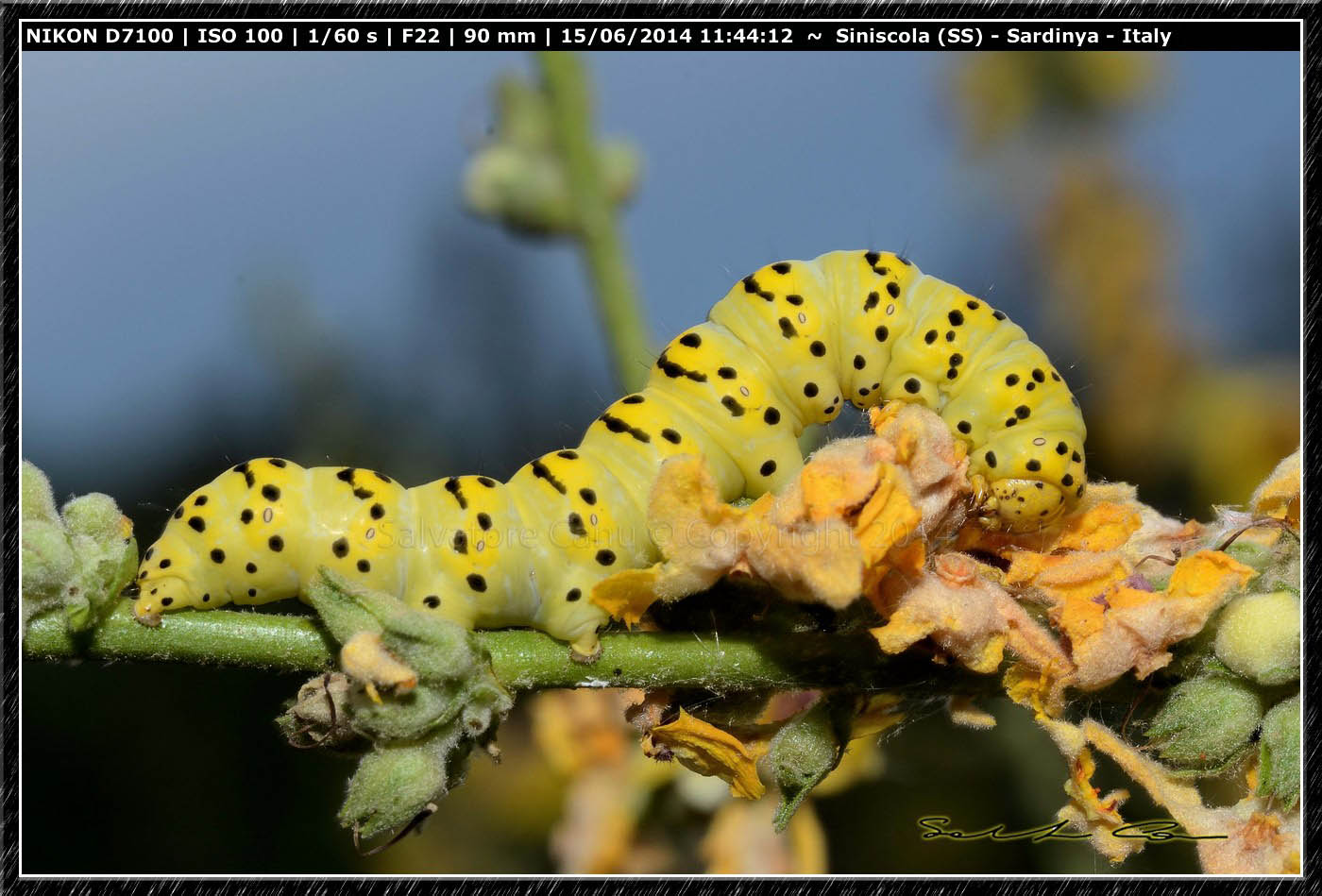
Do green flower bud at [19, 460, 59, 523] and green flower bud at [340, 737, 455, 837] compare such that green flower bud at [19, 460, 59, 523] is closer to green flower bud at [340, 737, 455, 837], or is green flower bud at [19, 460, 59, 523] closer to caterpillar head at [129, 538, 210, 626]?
caterpillar head at [129, 538, 210, 626]

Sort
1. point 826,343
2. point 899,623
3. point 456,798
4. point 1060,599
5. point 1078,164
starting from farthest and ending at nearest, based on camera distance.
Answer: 1. point 1078,164
2. point 456,798
3. point 826,343
4. point 1060,599
5. point 899,623

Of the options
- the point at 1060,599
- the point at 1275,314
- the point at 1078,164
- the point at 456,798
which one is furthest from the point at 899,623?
the point at 1078,164

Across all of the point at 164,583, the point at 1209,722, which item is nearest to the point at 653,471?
the point at 164,583

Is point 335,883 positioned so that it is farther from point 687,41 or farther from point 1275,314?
point 1275,314

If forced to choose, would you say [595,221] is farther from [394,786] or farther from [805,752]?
[394,786]

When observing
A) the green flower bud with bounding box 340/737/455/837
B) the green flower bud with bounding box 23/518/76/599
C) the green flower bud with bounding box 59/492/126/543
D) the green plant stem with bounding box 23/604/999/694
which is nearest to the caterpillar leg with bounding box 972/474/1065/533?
the green plant stem with bounding box 23/604/999/694

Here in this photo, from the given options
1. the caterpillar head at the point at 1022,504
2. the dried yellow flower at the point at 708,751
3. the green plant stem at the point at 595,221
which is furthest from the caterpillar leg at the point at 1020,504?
the green plant stem at the point at 595,221

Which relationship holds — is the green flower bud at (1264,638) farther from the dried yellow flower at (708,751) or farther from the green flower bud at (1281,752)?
the dried yellow flower at (708,751)
